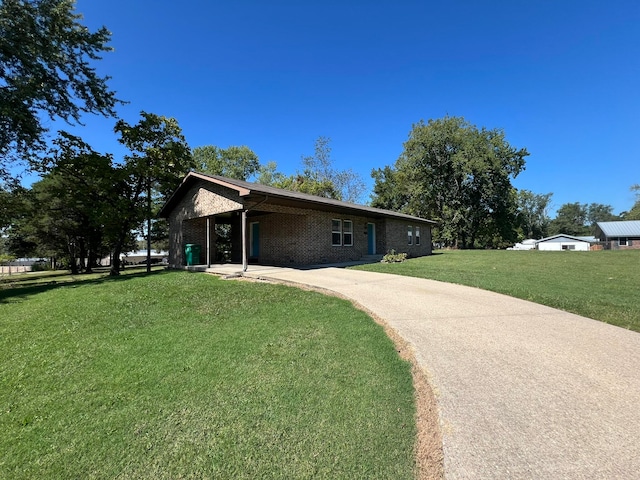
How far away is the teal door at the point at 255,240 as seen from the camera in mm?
16078

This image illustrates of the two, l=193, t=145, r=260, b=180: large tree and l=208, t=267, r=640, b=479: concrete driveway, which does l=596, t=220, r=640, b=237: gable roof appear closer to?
l=193, t=145, r=260, b=180: large tree

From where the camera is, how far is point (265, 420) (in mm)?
2596

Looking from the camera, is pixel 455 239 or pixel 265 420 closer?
pixel 265 420

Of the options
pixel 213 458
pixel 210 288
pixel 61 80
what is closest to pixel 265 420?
pixel 213 458

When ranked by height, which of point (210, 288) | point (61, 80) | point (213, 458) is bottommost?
point (213, 458)

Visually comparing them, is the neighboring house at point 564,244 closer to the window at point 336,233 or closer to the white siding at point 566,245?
the white siding at point 566,245

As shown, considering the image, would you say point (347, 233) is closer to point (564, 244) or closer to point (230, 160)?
point (230, 160)

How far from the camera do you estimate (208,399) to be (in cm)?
293

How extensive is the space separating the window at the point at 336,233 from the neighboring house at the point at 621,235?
134ft

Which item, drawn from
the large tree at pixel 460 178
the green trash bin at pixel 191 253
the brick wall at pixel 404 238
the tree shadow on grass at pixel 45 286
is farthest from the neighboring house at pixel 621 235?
the tree shadow on grass at pixel 45 286

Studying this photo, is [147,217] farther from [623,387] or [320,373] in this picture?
[623,387]

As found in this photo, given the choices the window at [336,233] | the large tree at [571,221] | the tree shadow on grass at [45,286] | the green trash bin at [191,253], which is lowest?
the tree shadow on grass at [45,286]

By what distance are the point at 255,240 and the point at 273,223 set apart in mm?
1888

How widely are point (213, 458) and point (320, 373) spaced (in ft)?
4.68
